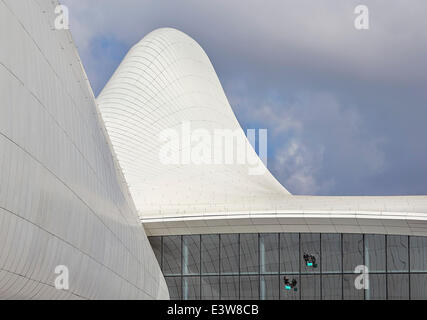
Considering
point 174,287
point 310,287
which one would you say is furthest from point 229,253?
point 310,287

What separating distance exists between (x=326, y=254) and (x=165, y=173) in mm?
12219

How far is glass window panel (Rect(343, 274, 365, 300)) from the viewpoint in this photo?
3919 cm

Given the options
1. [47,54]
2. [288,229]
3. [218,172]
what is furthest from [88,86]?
[218,172]

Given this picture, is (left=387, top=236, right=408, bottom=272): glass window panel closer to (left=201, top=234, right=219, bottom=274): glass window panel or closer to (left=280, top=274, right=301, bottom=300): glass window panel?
(left=280, top=274, right=301, bottom=300): glass window panel

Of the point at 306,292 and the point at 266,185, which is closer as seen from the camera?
the point at 306,292

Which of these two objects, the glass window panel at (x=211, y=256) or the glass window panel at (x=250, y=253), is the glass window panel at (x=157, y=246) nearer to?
the glass window panel at (x=211, y=256)

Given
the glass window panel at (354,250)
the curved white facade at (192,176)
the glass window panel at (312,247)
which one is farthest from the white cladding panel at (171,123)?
the glass window panel at (354,250)

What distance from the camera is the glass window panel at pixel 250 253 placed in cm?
4019

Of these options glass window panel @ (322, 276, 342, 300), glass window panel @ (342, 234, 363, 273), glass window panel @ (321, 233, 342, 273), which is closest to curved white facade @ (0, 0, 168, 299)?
glass window panel @ (321, 233, 342, 273)

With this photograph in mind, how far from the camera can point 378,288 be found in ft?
128

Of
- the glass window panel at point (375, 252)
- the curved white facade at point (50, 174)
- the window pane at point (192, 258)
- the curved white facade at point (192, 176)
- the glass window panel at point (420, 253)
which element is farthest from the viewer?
the window pane at point (192, 258)

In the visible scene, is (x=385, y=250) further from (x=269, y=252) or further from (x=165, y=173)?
(x=165, y=173)

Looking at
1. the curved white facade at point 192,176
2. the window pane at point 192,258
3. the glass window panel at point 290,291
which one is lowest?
the glass window panel at point 290,291

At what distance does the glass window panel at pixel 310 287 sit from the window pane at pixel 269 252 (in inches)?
64.5
